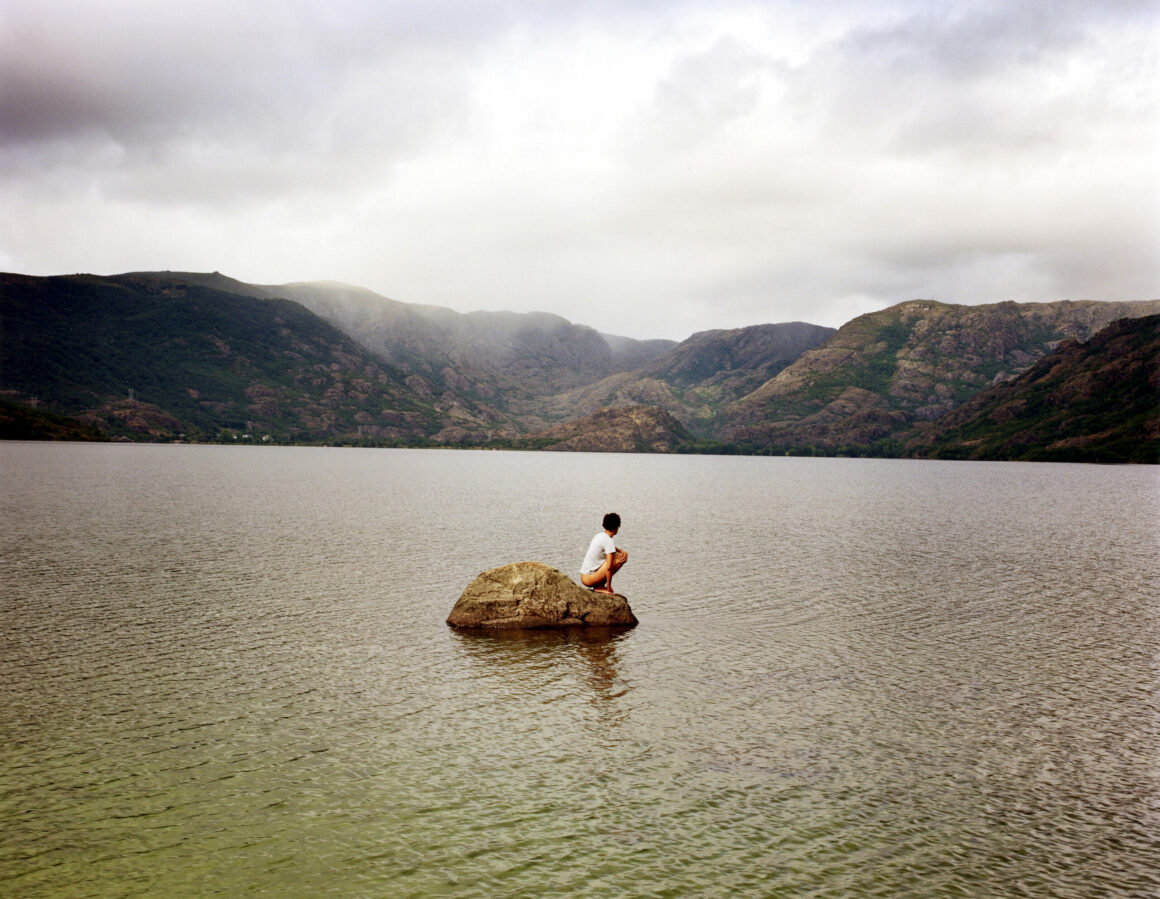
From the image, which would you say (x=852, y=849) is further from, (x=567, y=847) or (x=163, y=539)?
(x=163, y=539)

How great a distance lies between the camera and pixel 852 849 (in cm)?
1370

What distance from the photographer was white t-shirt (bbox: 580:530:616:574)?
32.7m

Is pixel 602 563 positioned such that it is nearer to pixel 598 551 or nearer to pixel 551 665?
pixel 598 551

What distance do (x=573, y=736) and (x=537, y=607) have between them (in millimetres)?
12249

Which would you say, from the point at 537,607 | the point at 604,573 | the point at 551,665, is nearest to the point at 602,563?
the point at 604,573

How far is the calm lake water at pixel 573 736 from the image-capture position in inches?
509

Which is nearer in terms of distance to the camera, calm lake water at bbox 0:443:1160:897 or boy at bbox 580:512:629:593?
calm lake water at bbox 0:443:1160:897

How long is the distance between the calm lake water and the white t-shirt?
3.41 meters

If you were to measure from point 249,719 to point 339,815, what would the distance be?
665 cm

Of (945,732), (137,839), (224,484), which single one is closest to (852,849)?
(945,732)

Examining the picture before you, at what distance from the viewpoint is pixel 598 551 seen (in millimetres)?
32938

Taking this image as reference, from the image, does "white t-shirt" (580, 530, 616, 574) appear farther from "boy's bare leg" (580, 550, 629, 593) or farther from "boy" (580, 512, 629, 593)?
"boy's bare leg" (580, 550, 629, 593)

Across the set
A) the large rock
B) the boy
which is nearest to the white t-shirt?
the boy

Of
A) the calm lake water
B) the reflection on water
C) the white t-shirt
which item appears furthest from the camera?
the white t-shirt
